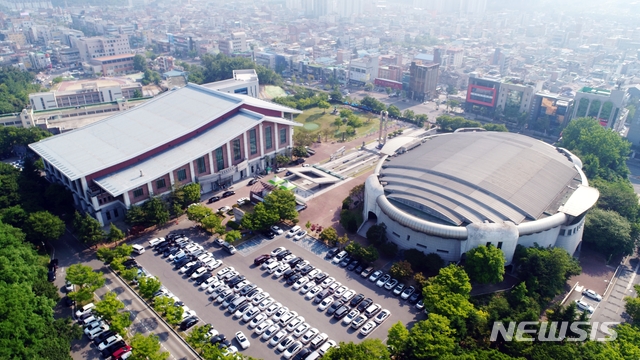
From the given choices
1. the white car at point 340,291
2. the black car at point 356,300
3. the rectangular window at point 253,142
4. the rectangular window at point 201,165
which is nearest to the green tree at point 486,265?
the black car at point 356,300

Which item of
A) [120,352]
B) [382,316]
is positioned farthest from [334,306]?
[120,352]

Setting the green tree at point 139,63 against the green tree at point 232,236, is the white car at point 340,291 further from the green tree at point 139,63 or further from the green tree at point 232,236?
the green tree at point 139,63

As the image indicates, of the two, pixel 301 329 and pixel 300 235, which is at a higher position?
pixel 301 329

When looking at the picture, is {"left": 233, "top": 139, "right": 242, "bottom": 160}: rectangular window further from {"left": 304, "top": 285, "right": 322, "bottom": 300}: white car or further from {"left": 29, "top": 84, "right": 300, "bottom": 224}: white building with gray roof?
{"left": 304, "top": 285, "right": 322, "bottom": 300}: white car

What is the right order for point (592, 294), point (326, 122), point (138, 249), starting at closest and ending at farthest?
point (592, 294)
point (138, 249)
point (326, 122)

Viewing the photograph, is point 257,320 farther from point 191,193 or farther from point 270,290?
point 191,193

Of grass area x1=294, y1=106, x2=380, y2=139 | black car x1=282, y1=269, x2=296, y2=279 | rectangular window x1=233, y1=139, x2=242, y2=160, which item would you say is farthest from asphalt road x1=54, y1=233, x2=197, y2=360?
grass area x1=294, y1=106, x2=380, y2=139
